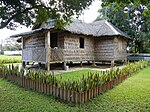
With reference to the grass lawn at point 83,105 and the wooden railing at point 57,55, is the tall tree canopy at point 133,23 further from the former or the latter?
the grass lawn at point 83,105

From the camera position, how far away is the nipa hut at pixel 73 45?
530 inches

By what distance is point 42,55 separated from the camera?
1327cm

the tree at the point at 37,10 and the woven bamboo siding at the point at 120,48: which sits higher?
the tree at the point at 37,10

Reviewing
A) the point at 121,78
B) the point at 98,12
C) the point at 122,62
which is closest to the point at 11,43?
the point at 98,12

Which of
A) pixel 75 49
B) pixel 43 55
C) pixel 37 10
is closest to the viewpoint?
pixel 37 10

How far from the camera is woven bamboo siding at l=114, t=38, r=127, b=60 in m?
17.9

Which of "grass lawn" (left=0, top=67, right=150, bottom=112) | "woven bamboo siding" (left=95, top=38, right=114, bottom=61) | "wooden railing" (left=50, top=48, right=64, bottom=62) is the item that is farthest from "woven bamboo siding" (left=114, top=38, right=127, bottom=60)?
"grass lawn" (left=0, top=67, right=150, bottom=112)

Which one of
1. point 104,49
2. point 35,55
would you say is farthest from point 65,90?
point 104,49

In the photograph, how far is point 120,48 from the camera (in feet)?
63.3

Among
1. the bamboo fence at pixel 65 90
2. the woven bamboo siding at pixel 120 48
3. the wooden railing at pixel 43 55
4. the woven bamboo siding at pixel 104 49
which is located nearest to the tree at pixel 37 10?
the bamboo fence at pixel 65 90

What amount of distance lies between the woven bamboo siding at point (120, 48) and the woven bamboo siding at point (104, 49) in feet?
1.64

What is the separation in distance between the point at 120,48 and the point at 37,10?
14.2 meters

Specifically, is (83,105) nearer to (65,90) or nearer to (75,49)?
(65,90)

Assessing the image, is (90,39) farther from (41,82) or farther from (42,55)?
(41,82)
